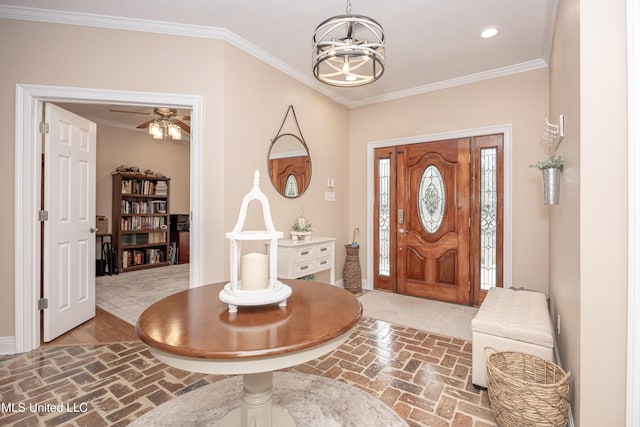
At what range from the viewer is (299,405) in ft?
5.90

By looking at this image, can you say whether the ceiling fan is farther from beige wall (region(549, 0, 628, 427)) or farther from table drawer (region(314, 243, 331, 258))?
beige wall (region(549, 0, 628, 427))

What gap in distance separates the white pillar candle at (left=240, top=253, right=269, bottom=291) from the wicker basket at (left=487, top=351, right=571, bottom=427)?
54.9 inches

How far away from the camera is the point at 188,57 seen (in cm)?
274

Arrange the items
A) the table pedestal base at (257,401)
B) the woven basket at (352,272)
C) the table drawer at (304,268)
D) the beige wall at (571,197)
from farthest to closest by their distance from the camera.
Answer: the woven basket at (352,272), the table drawer at (304,268), the beige wall at (571,197), the table pedestal base at (257,401)

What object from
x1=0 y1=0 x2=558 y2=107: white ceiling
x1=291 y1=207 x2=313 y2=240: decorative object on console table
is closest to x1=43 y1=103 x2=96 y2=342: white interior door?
x1=0 y1=0 x2=558 y2=107: white ceiling

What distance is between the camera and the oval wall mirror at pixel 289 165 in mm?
3385

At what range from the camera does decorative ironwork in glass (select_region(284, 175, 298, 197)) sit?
356 cm

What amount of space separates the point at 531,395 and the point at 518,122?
2.94 metres

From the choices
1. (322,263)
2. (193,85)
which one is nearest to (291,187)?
(322,263)

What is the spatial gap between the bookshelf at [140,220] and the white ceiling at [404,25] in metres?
3.83

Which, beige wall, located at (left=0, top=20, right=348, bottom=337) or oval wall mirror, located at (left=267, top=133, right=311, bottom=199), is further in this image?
oval wall mirror, located at (left=267, top=133, right=311, bottom=199)

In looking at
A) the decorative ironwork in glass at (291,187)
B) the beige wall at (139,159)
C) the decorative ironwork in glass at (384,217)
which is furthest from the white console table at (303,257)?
the beige wall at (139,159)

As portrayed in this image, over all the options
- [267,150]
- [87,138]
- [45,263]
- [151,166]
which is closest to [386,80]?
[267,150]

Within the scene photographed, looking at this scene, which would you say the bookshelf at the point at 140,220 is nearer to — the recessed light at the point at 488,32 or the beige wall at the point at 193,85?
the beige wall at the point at 193,85
